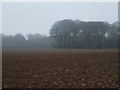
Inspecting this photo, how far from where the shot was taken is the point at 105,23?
10000 cm

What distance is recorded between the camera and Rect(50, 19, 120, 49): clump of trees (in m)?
93.0

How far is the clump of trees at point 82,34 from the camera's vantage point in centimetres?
9300

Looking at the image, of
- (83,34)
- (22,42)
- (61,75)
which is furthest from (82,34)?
(61,75)

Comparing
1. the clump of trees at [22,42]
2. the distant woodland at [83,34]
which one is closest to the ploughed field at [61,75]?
the distant woodland at [83,34]

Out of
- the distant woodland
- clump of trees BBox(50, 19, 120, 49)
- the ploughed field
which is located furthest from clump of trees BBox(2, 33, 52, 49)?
the ploughed field

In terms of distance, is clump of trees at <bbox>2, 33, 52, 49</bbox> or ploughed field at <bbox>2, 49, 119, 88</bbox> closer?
ploughed field at <bbox>2, 49, 119, 88</bbox>

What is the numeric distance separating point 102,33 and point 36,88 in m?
91.5

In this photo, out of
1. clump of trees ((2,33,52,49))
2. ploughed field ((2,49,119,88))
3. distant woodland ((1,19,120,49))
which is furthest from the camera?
clump of trees ((2,33,52,49))

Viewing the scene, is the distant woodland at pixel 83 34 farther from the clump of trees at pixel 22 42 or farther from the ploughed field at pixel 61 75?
the ploughed field at pixel 61 75

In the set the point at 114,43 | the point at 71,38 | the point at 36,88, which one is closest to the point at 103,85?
the point at 36,88

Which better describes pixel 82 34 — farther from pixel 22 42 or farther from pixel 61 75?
pixel 61 75

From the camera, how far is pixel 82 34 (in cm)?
9662

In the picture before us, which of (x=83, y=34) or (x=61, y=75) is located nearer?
(x=61, y=75)

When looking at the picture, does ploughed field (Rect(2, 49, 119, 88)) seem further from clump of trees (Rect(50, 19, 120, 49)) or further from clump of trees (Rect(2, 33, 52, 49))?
clump of trees (Rect(2, 33, 52, 49))
